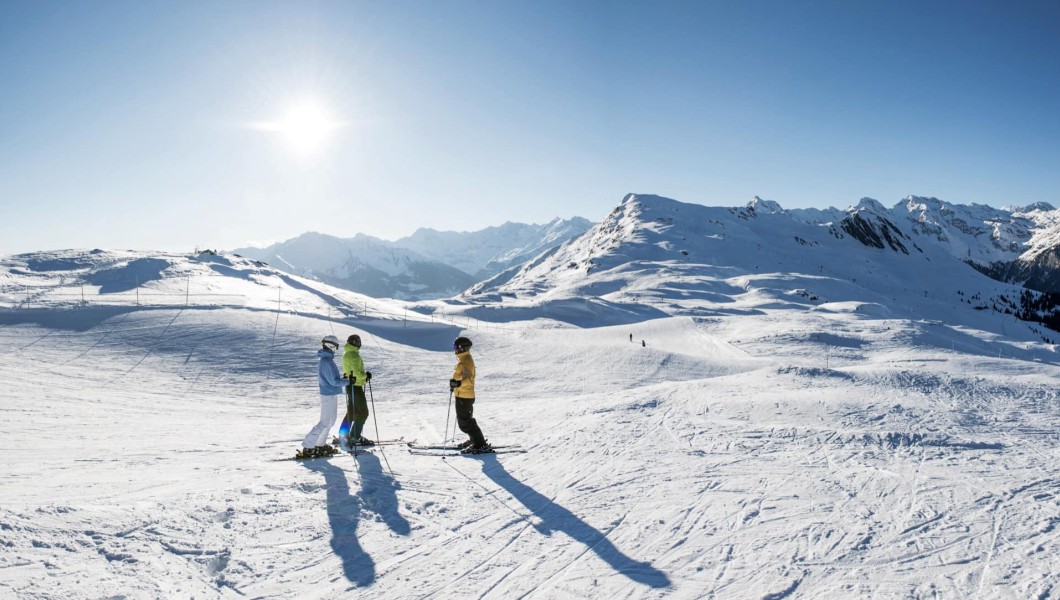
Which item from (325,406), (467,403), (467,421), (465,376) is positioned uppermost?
(465,376)

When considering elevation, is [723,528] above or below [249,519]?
above

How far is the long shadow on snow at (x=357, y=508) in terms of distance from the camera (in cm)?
586

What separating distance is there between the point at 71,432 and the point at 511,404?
10550 mm

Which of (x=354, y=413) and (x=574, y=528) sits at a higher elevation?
(x=354, y=413)

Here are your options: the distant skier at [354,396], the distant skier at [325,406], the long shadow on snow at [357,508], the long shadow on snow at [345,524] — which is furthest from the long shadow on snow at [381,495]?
the distant skier at [354,396]

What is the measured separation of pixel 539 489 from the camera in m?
8.17

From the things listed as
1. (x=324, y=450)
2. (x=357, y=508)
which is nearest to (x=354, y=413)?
(x=324, y=450)

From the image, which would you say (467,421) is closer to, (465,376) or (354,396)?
→ (465,376)

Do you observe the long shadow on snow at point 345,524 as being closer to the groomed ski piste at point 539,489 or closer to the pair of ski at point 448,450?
the groomed ski piste at point 539,489

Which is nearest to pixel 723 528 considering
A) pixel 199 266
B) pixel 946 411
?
pixel 946 411

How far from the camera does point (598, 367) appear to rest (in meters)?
23.9

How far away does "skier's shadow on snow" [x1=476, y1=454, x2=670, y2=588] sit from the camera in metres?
5.71

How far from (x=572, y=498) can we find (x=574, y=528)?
1002mm

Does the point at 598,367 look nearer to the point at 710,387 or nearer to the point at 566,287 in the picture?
the point at 710,387
